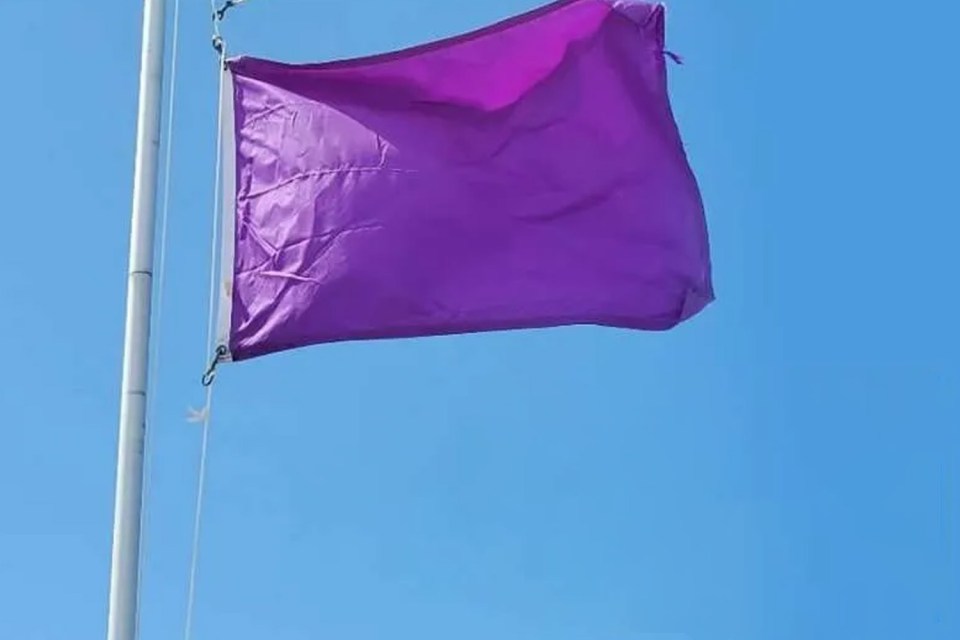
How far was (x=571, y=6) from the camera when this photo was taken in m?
11.9

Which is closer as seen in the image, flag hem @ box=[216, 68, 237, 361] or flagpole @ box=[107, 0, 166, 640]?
flagpole @ box=[107, 0, 166, 640]

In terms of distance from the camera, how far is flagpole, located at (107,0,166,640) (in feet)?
31.1

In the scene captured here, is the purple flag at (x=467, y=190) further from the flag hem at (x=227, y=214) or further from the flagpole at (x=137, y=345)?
the flagpole at (x=137, y=345)

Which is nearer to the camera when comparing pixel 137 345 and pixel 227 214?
pixel 137 345

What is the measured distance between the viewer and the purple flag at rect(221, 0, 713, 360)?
10.3 metres

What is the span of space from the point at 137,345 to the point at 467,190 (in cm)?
249

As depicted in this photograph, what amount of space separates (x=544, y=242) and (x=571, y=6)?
1762 mm

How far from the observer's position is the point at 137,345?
32.4ft

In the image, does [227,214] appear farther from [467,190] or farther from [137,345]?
[467,190]

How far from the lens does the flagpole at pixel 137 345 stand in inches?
374

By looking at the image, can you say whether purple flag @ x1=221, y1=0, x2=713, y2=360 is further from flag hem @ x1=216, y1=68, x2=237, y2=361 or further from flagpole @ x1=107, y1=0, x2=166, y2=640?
flagpole @ x1=107, y1=0, x2=166, y2=640

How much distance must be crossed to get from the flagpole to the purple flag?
504 millimetres

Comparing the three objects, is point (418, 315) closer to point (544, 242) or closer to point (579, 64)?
point (544, 242)

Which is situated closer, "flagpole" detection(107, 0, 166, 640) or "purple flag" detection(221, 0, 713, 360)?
"flagpole" detection(107, 0, 166, 640)
